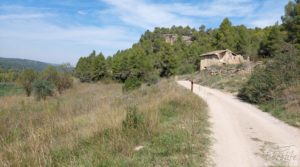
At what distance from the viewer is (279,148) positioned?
6.86 m

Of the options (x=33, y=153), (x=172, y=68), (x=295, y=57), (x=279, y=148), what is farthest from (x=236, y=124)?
(x=172, y=68)

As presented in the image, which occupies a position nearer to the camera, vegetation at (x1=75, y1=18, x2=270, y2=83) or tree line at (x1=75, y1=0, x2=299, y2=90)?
tree line at (x1=75, y1=0, x2=299, y2=90)

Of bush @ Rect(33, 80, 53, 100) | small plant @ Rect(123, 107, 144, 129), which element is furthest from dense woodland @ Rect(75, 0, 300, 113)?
small plant @ Rect(123, 107, 144, 129)

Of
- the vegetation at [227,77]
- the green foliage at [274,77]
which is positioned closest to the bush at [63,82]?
the vegetation at [227,77]

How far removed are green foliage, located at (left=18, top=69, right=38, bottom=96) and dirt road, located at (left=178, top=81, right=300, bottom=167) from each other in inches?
1448

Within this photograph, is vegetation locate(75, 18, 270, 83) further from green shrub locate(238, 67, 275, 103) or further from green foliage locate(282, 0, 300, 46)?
green shrub locate(238, 67, 275, 103)

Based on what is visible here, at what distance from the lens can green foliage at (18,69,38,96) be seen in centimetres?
4162

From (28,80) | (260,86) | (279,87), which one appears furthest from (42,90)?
(279,87)

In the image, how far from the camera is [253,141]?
7.49 meters

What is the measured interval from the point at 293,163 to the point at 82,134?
5059 mm

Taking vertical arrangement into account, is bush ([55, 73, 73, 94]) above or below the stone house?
below

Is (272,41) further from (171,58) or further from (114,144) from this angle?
(114,144)

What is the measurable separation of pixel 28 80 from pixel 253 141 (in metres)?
44.5

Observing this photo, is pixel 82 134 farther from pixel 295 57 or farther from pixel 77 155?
pixel 295 57
